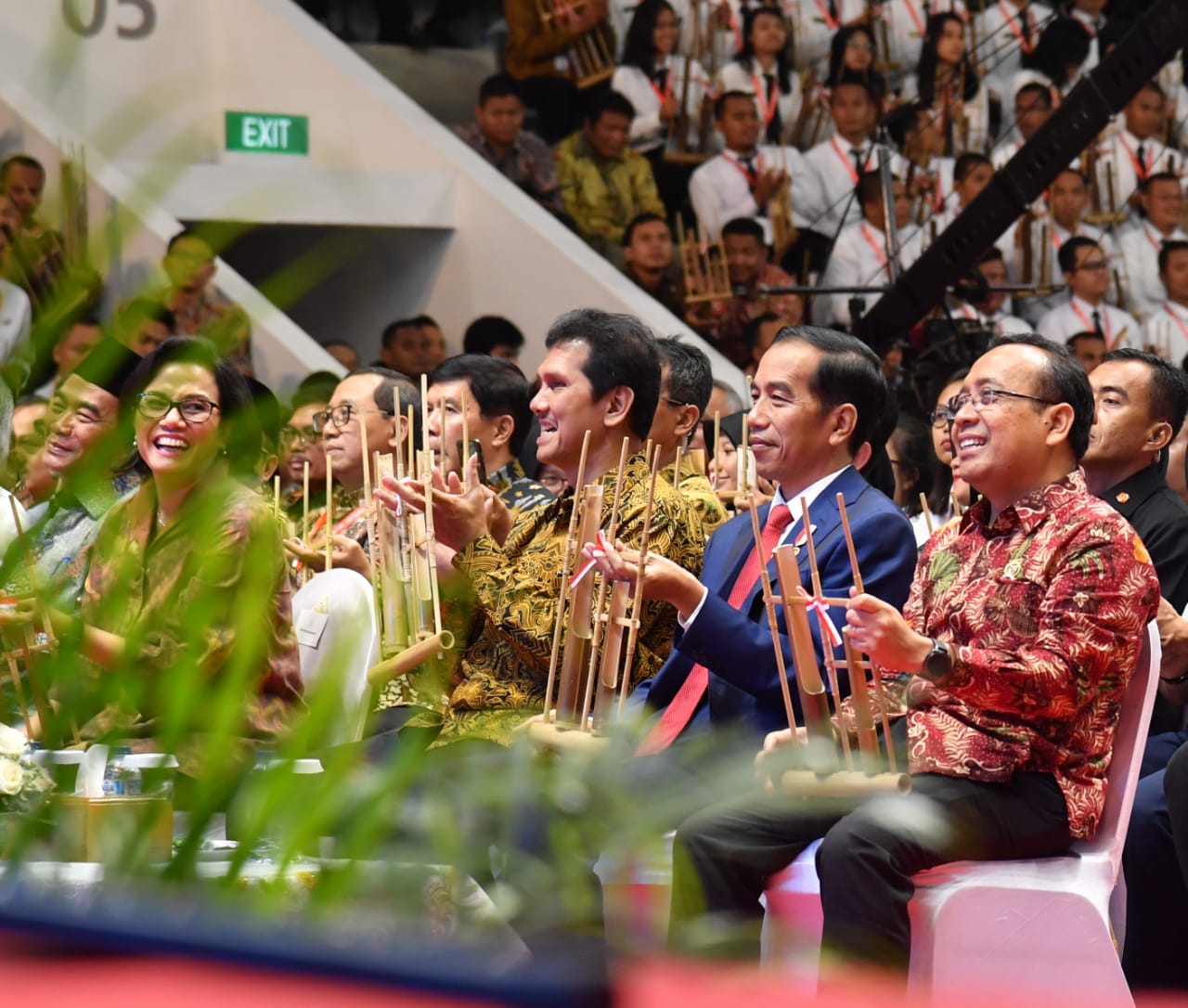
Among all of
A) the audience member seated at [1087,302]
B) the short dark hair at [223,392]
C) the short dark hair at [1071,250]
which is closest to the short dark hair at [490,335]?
the audience member seated at [1087,302]

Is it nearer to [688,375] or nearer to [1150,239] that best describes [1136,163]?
[1150,239]

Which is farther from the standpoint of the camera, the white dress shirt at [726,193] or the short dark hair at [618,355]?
the white dress shirt at [726,193]

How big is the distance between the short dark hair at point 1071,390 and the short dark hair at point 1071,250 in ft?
15.7

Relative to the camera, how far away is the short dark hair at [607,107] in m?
6.28

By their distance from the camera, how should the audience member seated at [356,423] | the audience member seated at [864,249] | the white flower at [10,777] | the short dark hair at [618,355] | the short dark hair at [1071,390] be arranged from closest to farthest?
1. the white flower at [10,777]
2. the short dark hair at [1071,390]
3. the short dark hair at [618,355]
4. the audience member seated at [356,423]
5. the audience member seated at [864,249]

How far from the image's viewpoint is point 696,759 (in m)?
1.14

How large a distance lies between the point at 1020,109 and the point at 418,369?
312 centimetres

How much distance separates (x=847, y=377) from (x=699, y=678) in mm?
477

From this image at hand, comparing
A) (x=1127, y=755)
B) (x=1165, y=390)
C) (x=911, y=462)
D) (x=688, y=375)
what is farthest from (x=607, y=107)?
(x=1127, y=755)

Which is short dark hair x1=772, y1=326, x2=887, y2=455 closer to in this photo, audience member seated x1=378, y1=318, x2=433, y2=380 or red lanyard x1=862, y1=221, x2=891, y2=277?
audience member seated x1=378, y1=318, x2=433, y2=380

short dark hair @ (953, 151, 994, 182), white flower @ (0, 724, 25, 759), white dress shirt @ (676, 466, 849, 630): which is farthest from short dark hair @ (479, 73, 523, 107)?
white flower @ (0, 724, 25, 759)

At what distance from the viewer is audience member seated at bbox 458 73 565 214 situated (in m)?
6.35

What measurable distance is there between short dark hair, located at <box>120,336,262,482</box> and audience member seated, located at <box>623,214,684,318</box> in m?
3.89

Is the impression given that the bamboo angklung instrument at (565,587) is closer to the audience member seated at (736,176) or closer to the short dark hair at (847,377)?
the short dark hair at (847,377)
